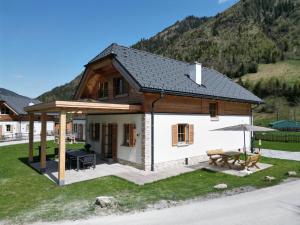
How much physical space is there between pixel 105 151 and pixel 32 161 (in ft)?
14.6

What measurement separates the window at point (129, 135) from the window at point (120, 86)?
84.3 inches

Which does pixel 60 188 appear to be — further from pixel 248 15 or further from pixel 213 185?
pixel 248 15

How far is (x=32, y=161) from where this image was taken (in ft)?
57.3

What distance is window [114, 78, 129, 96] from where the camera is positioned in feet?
54.4

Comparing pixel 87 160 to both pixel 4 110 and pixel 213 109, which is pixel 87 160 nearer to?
pixel 213 109

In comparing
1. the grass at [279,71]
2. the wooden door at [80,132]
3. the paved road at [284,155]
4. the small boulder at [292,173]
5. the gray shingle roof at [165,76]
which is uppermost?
the grass at [279,71]

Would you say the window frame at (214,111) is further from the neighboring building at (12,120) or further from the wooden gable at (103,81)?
the neighboring building at (12,120)

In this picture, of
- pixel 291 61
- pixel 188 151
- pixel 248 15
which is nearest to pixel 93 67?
pixel 188 151

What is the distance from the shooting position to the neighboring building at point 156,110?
48.0 ft

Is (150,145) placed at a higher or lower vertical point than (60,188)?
higher

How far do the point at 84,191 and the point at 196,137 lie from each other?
26.8ft

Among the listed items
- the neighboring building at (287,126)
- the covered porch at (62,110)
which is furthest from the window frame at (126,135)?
the neighboring building at (287,126)

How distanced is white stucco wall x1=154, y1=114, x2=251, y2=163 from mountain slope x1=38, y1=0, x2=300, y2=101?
2461 inches

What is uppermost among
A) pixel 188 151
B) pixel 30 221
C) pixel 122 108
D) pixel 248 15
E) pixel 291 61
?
pixel 248 15
